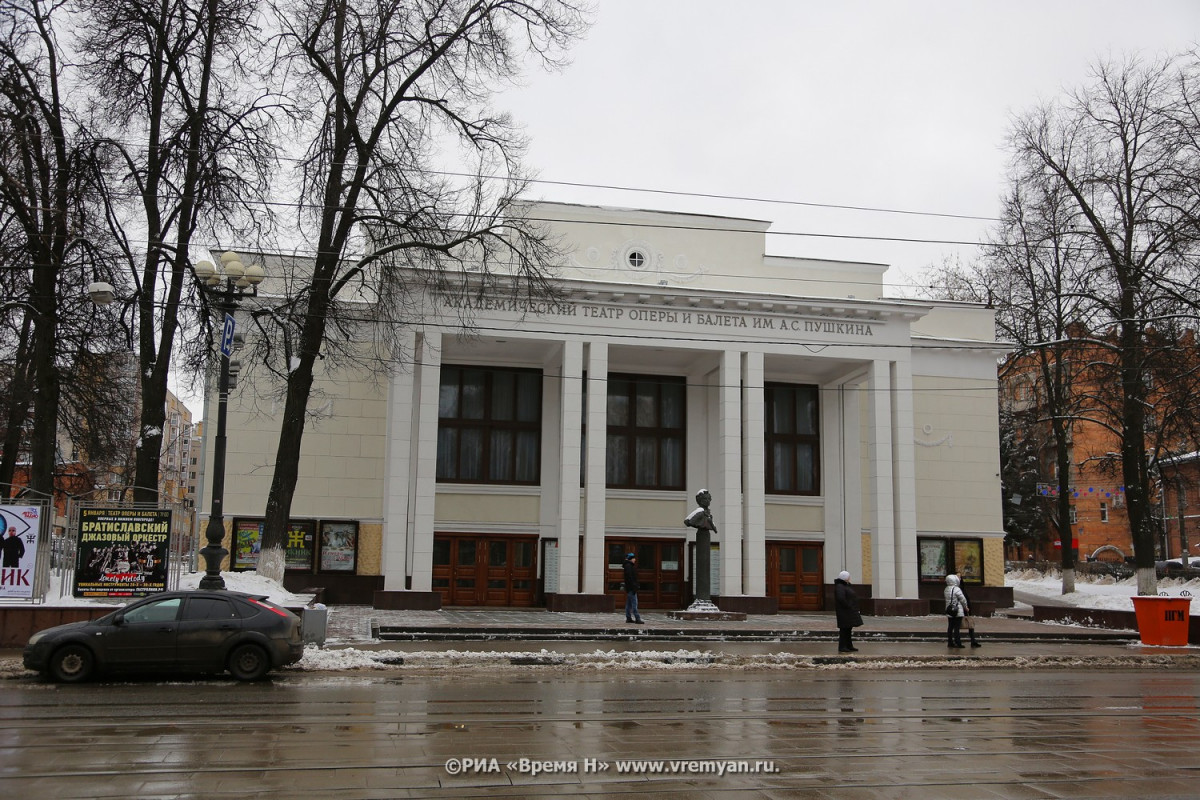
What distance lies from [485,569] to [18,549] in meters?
15.4

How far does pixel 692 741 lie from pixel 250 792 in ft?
14.5

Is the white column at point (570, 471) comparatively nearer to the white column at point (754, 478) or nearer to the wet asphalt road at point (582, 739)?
the white column at point (754, 478)

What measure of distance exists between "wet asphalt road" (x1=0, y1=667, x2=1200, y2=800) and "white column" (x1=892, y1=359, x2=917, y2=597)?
588 inches

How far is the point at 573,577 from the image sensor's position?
1109 inches

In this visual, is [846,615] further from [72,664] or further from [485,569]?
[72,664]

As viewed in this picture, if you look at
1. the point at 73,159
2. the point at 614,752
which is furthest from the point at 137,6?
the point at 614,752

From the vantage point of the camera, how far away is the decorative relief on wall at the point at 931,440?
34719 mm

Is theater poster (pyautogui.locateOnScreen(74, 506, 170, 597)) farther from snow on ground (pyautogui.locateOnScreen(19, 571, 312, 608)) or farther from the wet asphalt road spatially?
the wet asphalt road

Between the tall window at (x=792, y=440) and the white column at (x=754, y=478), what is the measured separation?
11.7ft

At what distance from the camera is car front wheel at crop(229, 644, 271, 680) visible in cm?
1470

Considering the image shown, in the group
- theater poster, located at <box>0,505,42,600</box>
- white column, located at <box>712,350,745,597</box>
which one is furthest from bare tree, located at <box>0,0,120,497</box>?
white column, located at <box>712,350,745,597</box>

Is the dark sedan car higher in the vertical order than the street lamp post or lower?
lower

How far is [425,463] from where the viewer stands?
91.0ft

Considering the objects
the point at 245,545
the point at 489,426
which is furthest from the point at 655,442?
the point at 245,545
